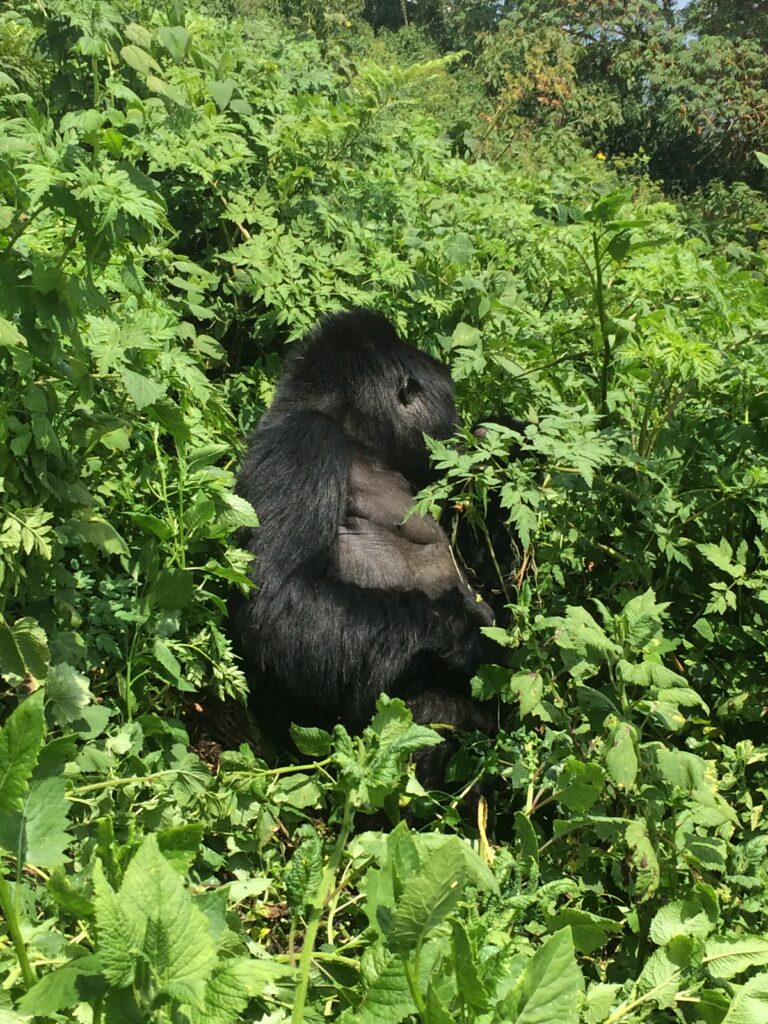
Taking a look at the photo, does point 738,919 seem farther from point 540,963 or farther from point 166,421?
point 166,421

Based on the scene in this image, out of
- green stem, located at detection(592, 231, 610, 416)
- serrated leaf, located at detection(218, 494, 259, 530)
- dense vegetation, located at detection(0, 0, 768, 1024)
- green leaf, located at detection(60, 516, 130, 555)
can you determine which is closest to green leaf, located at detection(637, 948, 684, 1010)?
dense vegetation, located at detection(0, 0, 768, 1024)

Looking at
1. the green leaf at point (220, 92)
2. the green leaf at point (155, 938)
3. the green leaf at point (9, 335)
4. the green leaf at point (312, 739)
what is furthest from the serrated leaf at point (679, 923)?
the green leaf at point (220, 92)

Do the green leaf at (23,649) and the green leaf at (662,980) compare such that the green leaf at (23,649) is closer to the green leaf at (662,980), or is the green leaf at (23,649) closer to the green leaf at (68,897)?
the green leaf at (68,897)

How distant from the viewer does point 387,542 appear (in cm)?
372

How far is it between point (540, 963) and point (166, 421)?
1739 mm

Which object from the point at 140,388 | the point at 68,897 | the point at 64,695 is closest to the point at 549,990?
the point at 68,897

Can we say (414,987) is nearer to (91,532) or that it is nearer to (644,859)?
(644,859)

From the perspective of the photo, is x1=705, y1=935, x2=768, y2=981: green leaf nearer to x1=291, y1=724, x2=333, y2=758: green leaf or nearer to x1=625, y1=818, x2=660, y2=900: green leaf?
x1=625, y1=818, x2=660, y2=900: green leaf

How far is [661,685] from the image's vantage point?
91.7 inches

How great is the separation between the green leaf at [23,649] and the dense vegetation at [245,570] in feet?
0.04

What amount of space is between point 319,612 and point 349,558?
334 mm

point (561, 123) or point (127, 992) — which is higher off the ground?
point (561, 123)

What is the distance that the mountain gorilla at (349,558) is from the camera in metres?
3.33

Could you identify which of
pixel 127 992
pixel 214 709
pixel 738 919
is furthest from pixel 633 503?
pixel 127 992
